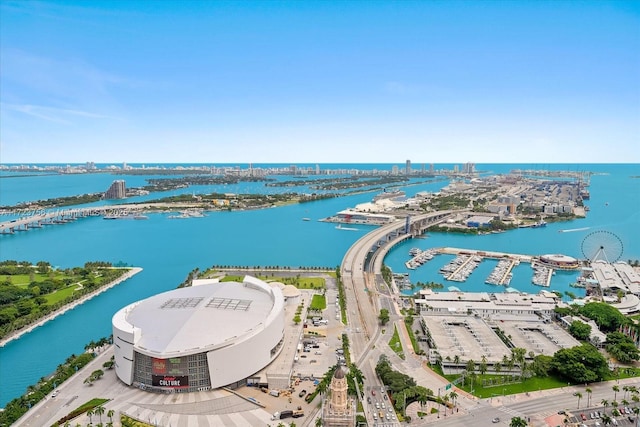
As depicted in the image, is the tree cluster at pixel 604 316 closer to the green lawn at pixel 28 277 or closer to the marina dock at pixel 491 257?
the marina dock at pixel 491 257

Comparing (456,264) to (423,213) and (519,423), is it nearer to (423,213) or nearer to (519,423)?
(519,423)

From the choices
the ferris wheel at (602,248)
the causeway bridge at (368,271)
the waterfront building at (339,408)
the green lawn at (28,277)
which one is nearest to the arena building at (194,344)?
the waterfront building at (339,408)

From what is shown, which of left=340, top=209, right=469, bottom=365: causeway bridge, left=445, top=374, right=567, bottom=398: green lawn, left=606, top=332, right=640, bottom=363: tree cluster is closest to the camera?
left=445, top=374, right=567, bottom=398: green lawn

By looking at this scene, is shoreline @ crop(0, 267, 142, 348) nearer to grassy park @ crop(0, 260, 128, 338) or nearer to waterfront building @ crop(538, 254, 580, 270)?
grassy park @ crop(0, 260, 128, 338)

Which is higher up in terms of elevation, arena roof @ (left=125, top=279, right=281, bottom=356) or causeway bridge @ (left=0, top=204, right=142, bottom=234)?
arena roof @ (left=125, top=279, right=281, bottom=356)

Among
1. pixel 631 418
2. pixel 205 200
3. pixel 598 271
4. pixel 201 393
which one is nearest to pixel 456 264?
pixel 598 271

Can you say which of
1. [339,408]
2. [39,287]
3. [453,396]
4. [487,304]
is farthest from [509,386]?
[39,287]

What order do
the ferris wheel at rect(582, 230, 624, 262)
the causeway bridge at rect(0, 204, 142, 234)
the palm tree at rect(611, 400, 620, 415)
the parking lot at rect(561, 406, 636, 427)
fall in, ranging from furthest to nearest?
1. the causeway bridge at rect(0, 204, 142, 234)
2. the ferris wheel at rect(582, 230, 624, 262)
3. the palm tree at rect(611, 400, 620, 415)
4. the parking lot at rect(561, 406, 636, 427)

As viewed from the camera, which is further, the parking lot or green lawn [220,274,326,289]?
green lawn [220,274,326,289]

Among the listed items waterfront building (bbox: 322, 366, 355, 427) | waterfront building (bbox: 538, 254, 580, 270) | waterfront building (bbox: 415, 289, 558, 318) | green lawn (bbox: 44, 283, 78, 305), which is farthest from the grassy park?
waterfront building (bbox: 538, 254, 580, 270)
